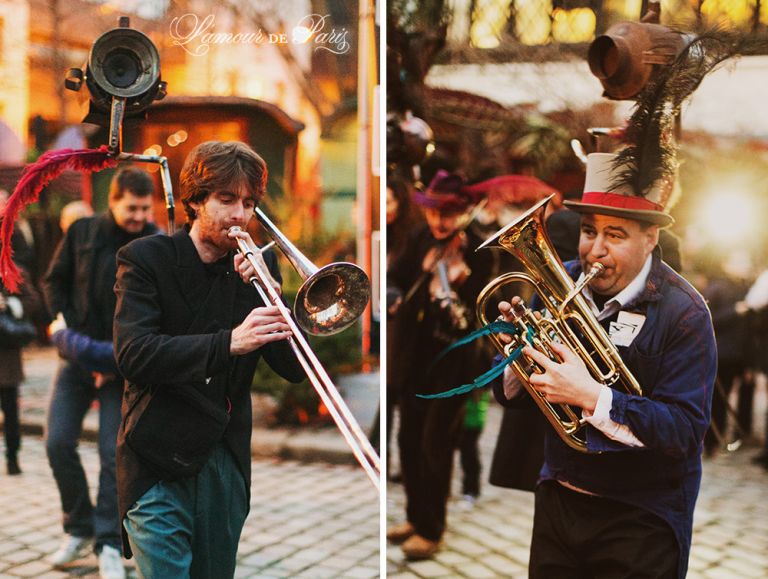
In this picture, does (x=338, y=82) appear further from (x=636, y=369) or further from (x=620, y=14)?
(x=636, y=369)

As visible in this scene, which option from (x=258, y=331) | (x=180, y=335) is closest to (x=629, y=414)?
(x=258, y=331)

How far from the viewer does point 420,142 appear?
5.29m

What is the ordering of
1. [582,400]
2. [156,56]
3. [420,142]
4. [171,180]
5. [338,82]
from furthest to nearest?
[420,142] < [338,82] < [171,180] < [156,56] < [582,400]

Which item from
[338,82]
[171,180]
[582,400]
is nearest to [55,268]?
[171,180]

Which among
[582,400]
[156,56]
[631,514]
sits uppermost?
[156,56]

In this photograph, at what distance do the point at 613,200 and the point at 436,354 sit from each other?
2404mm

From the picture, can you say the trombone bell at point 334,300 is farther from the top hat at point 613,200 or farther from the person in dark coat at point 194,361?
the top hat at point 613,200

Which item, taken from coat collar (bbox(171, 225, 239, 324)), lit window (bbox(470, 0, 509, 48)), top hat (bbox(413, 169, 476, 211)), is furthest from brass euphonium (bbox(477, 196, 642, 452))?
lit window (bbox(470, 0, 509, 48))

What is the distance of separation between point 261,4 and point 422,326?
2126 millimetres

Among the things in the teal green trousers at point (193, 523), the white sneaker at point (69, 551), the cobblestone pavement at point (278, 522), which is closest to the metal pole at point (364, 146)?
the cobblestone pavement at point (278, 522)

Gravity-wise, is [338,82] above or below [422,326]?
above

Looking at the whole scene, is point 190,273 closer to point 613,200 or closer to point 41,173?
point 41,173

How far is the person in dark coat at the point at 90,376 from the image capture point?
448 cm

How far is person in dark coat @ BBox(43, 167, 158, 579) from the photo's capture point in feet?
14.7
